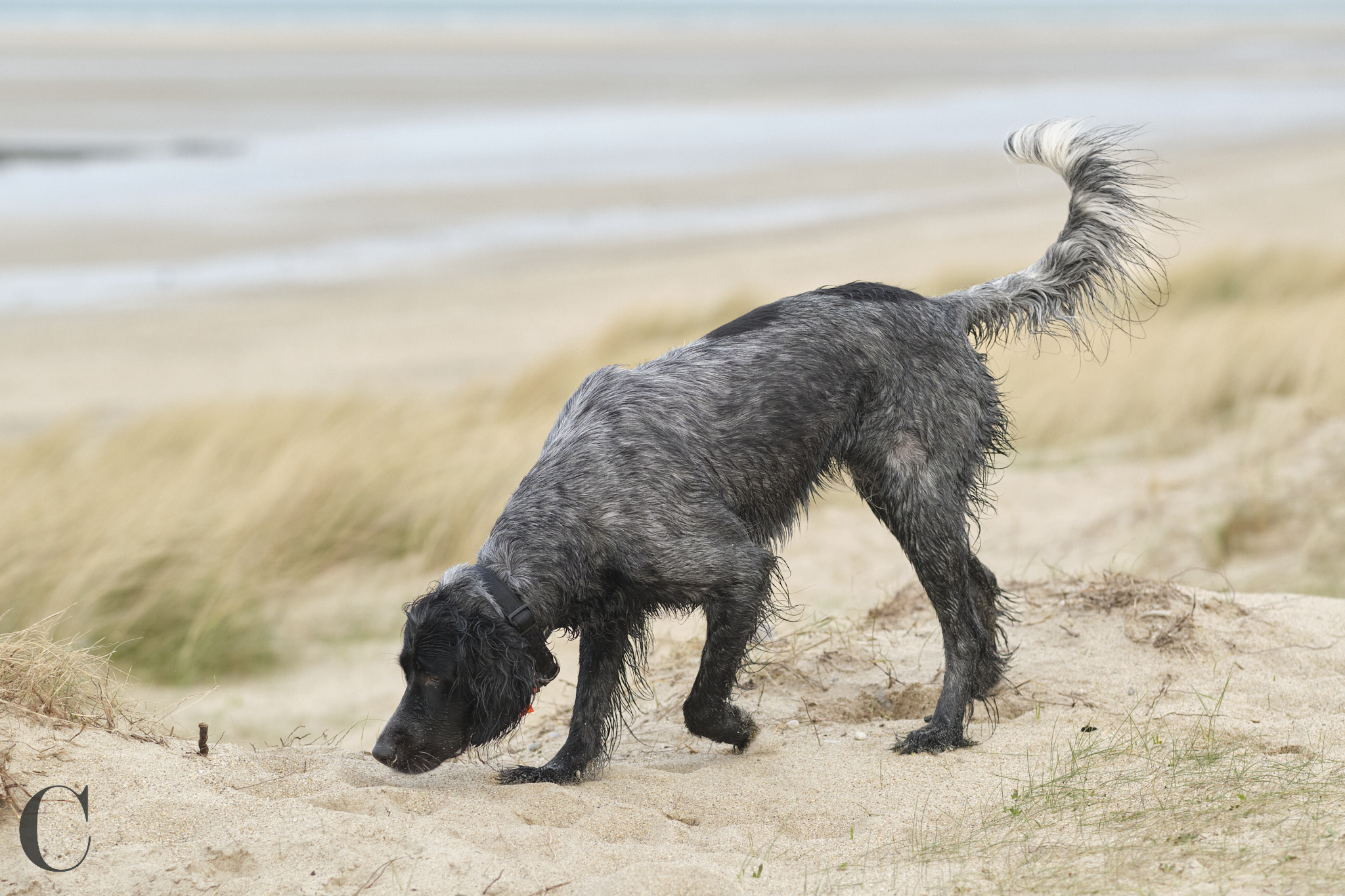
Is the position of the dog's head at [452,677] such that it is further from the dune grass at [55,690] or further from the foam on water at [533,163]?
the foam on water at [533,163]

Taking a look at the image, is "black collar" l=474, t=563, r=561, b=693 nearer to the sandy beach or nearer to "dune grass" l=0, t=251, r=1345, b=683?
the sandy beach

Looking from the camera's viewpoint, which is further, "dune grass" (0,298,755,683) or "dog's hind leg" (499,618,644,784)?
"dune grass" (0,298,755,683)

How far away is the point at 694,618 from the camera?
7.28 metres

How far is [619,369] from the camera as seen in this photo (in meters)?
4.64

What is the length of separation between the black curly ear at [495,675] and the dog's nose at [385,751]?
9.9 inches

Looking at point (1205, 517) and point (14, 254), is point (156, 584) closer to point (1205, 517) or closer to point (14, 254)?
point (1205, 517)

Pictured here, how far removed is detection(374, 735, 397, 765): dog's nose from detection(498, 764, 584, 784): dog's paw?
19.6 inches

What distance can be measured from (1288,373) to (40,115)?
3368 centimetres

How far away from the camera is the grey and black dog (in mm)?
4133

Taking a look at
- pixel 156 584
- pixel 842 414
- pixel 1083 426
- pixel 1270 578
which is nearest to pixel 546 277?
pixel 1083 426

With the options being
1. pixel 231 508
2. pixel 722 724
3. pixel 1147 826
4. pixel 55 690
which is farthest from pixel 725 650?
pixel 231 508

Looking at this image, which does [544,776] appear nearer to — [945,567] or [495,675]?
[495,675]

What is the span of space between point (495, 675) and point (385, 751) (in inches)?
16.5

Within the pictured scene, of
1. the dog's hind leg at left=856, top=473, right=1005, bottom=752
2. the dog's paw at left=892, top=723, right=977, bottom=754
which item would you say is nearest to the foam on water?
the dog's hind leg at left=856, top=473, right=1005, bottom=752
